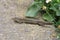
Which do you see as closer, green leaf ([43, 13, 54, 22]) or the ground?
the ground

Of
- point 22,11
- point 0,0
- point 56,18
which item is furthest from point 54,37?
point 0,0

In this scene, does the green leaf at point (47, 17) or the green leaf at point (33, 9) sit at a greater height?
the green leaf at point (33, 9)

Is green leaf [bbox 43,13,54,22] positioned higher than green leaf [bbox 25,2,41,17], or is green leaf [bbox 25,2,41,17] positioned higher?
green leaf [bbox 25,2,41,17]

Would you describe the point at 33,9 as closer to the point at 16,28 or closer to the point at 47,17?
the point at 47,17

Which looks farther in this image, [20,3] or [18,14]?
[20,3]

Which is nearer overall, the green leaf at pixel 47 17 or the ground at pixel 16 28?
the ground at pixel 16 28

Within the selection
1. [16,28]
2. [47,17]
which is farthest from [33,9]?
[16,28]

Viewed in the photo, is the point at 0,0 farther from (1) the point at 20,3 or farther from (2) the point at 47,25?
(2) the point at 47,25

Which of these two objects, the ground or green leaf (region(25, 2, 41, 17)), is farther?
green leaf (region(25, 2, 41, 17))
